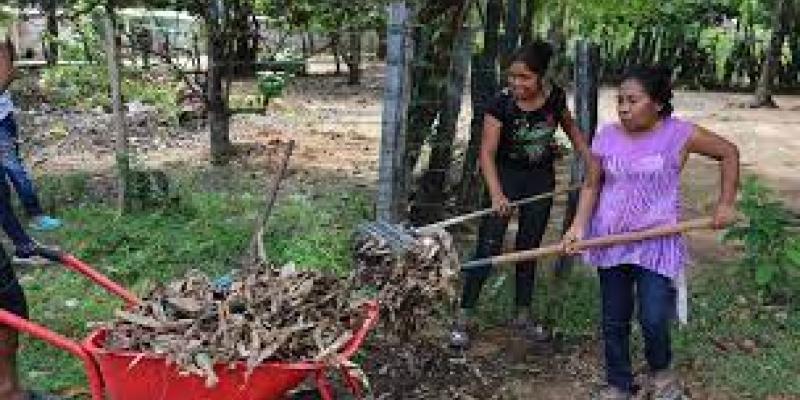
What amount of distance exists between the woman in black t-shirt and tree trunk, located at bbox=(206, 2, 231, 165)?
5173 mm

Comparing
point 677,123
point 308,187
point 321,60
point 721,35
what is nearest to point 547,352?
point 677,123

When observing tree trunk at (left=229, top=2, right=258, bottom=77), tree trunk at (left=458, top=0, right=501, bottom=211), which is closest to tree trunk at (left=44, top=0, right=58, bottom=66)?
tree trunk at (left=229, top=2, right=258, bottom=77)

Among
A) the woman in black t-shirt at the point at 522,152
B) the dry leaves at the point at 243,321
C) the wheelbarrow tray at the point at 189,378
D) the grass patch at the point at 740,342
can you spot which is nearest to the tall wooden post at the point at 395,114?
the woman in black t-shirt at the point at 522,152

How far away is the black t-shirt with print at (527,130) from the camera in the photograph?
5121 mm

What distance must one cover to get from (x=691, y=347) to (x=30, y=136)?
8395mm

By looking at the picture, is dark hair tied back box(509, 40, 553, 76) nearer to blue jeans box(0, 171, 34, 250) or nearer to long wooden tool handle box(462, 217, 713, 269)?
long wooden tool handle box(462, 217, 713, 269)

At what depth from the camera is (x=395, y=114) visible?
17.3ft

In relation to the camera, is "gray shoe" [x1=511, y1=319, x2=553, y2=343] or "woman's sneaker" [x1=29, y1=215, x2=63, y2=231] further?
"woman's sneaker" [x1=29, y1=215, x2=63, y2=231]

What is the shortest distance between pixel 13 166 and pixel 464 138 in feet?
12.7

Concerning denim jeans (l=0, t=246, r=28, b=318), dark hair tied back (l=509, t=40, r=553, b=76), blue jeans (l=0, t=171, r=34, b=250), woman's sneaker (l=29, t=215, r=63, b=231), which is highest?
dark hair tied back (l=509, t=40, r=553, b=76)

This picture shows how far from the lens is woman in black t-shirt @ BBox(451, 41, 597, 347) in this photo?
499 cm

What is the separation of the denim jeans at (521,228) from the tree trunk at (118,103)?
11.1 ft

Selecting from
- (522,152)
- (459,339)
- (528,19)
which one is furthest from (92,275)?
(528,19)

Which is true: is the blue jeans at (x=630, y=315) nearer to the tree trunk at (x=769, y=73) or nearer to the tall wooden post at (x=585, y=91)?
the tall wooden post at (x=585, y=91)
